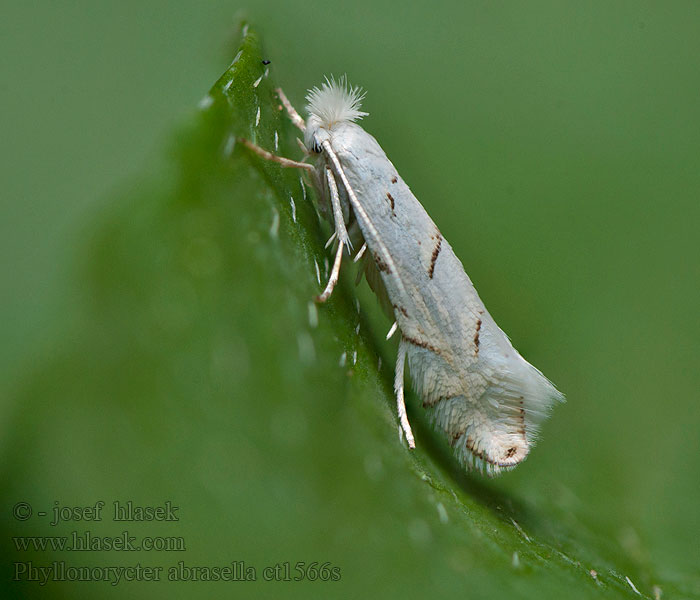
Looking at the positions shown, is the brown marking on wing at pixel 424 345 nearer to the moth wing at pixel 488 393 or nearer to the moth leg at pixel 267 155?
the moth wing at pixel 488 393

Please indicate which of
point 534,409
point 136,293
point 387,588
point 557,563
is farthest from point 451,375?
point 136,293

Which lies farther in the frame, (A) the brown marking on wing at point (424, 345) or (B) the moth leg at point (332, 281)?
(A) the brown marking on wing at point (424, 345)

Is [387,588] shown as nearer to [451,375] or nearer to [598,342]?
[451,375]

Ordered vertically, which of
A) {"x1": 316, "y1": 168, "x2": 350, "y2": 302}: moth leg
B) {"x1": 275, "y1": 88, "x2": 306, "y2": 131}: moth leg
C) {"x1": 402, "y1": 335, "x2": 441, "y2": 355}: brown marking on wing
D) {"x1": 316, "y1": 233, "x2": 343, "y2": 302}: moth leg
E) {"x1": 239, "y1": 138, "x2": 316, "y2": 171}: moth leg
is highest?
{"x1": 275, "y1": 88, "x2": 306, "y2": 131}: moth leg

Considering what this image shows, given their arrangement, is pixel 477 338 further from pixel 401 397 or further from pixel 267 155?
pixel 267 155

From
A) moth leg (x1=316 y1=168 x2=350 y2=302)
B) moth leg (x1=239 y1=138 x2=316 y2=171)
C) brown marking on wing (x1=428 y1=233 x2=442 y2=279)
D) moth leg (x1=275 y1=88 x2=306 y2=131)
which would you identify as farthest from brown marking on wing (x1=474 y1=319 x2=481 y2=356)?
moth leg (x1=275 y1=88 x2=306 y2=131)

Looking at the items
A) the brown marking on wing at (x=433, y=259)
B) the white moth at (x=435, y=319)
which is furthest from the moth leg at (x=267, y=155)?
the brown marking on wing at (x=433, y=259)

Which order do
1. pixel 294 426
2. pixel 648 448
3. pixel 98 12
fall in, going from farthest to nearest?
→ pixel 648 448
pixel 98 12
pixel 294 426

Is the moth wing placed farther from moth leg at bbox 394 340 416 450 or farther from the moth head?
the moth head
